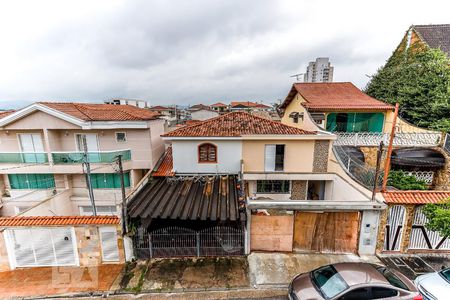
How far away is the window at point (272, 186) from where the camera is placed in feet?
49.1

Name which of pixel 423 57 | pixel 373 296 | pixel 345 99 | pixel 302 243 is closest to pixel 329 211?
pixel 302 243

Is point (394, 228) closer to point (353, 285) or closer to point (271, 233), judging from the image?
point (353, 285)

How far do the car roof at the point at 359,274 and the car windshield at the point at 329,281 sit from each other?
0.16 metres

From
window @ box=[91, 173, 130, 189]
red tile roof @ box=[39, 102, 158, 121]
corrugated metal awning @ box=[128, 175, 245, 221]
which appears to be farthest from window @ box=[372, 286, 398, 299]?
window @ box=[91, 173, 130, 189]

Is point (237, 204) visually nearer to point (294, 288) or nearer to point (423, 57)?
point (294, 288)

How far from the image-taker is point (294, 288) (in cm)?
714

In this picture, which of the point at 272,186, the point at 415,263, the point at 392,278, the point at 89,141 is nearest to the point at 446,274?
the point at 415,263

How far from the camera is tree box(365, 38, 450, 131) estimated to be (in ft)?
55.5

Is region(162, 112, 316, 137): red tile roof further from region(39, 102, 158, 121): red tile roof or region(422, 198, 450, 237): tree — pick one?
region(422, 198, 450, 237): tree

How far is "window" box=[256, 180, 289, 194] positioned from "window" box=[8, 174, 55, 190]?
1535cm

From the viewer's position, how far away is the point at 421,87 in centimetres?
1791

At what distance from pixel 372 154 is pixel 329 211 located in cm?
967

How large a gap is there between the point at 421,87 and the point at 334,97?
723cm

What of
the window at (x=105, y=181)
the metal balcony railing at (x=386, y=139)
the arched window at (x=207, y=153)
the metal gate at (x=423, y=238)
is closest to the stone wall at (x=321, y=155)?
the metal balcony railing at (x=386, y=139)
